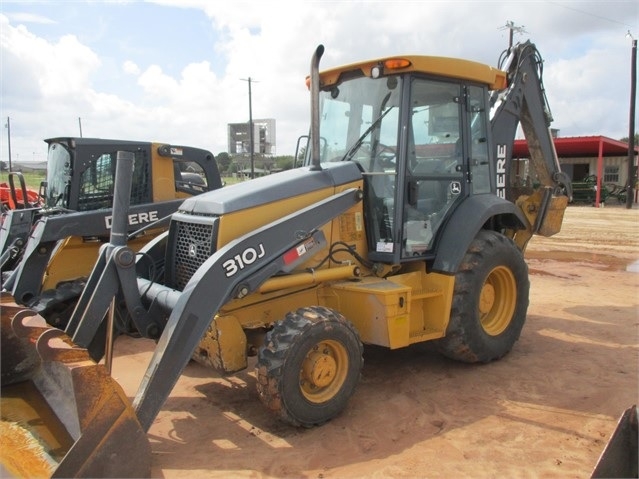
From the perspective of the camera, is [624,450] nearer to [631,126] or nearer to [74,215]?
[74,215]

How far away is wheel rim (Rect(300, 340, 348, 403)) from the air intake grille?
41.3 inches

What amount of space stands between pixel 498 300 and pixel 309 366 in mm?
2474

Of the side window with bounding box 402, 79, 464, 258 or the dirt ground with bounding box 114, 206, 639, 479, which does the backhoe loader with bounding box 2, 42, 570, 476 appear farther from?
the dirt ground with bounding box 114, 206, 639, 479

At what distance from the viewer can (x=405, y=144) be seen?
4.67 m

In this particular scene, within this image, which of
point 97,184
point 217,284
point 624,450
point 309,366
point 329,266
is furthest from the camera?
point 97,184

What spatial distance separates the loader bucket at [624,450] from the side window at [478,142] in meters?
2.95

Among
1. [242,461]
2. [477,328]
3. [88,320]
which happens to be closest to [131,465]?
[242,461]

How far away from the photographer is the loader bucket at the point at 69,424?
2.94 metres

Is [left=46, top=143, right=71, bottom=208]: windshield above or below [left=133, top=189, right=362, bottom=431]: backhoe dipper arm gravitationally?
above

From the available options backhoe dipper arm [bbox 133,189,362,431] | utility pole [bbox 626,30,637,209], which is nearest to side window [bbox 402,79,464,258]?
backhoe dipper arm [bbox 133,189,362,431]

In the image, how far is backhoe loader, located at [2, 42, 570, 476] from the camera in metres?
3.75

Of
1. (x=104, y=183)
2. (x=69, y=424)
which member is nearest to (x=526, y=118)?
(x=104, y=183)

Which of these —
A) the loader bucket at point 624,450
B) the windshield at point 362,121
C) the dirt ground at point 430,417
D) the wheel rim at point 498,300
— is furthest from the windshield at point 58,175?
the loader bucket at point 624,450

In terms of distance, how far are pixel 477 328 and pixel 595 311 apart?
310cm
